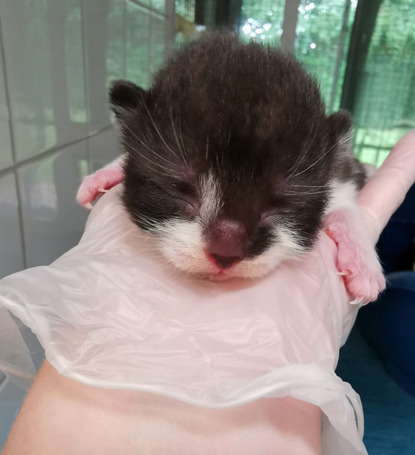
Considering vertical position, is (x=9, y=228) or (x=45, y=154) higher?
(x=45, y=154)

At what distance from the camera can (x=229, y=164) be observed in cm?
104

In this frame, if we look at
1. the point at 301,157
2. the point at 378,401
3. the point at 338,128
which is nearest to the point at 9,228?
the point at 301,157

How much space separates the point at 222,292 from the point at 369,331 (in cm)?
160

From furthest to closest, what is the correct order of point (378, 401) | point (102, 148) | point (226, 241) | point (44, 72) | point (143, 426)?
point (102, 148) → point (378, 401) → point (44, 72) → point (226, 241) → point (143, 426)

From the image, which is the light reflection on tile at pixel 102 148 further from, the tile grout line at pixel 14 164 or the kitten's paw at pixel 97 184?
the tile grout line at pixel 14 164

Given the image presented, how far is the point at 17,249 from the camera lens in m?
1.57

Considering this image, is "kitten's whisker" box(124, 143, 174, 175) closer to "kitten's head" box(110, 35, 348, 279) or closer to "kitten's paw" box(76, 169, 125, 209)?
"kitten's head" box(110, 35, 348, 279)

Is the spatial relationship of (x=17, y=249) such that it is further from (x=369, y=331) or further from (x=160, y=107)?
(x=369, y=331)

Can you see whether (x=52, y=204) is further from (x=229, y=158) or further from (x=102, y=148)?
(x=229, y=158)

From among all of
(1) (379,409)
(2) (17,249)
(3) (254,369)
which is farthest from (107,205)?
(1) (379,409)

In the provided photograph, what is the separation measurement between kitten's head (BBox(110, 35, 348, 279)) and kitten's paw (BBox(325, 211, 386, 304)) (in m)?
0.25

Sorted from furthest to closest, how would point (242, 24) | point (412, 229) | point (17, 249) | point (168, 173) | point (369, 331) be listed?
point (242, 24) → point (412, 229) → point (369, 331) → point (17, 249) → point (168, 173)

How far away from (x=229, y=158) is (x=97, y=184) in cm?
86

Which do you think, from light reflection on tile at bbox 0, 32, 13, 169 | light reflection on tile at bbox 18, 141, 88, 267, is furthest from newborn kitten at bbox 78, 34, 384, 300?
light reflection on tile at bbox 18, 141, 88, 267
